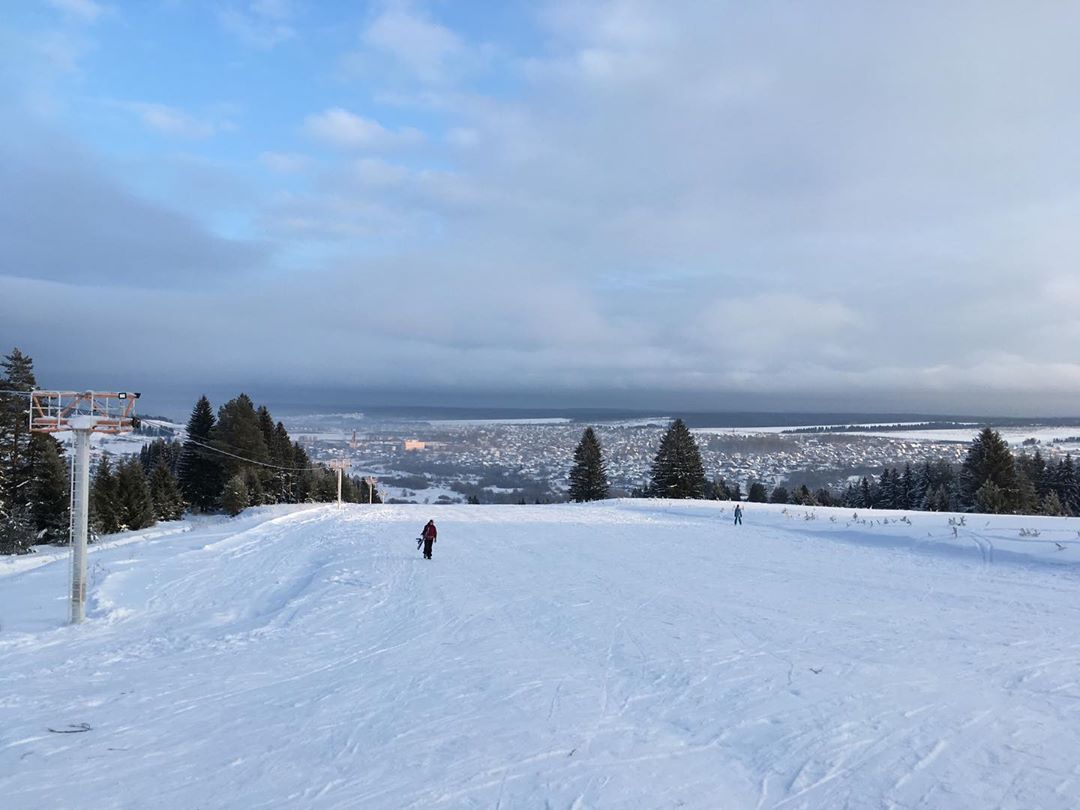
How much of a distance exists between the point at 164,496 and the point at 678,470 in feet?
126

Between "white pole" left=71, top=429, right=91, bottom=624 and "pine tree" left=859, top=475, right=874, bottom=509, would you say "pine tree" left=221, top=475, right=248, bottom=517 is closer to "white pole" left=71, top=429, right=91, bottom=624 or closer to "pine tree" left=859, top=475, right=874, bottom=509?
"white pole" left=71, top=429, right=91, bottom=624

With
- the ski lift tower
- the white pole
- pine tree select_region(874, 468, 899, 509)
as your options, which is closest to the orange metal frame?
the ski lift tower

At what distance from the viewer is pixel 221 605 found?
12.7 metres

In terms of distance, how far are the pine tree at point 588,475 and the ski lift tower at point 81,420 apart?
49197mm

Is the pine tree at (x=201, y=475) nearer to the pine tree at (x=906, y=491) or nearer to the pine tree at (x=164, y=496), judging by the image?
the pine tree at (x=164, y=496)

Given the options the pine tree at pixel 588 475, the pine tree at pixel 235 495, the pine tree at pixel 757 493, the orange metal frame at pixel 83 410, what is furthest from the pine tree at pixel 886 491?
the orange metal frame at pixel 83 410

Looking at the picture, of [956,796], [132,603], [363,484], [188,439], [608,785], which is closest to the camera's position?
[956,796]

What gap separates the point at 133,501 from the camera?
1465 inches

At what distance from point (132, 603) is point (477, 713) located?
938cm

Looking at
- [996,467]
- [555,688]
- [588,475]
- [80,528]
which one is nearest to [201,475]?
[588,475]

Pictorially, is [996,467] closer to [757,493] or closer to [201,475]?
[757,493]

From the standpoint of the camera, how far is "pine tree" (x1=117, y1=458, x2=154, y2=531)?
36469 mm

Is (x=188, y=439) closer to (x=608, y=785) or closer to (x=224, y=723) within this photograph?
(x=224, y=723)

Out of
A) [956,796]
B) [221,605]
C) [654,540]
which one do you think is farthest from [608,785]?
[654,540]
